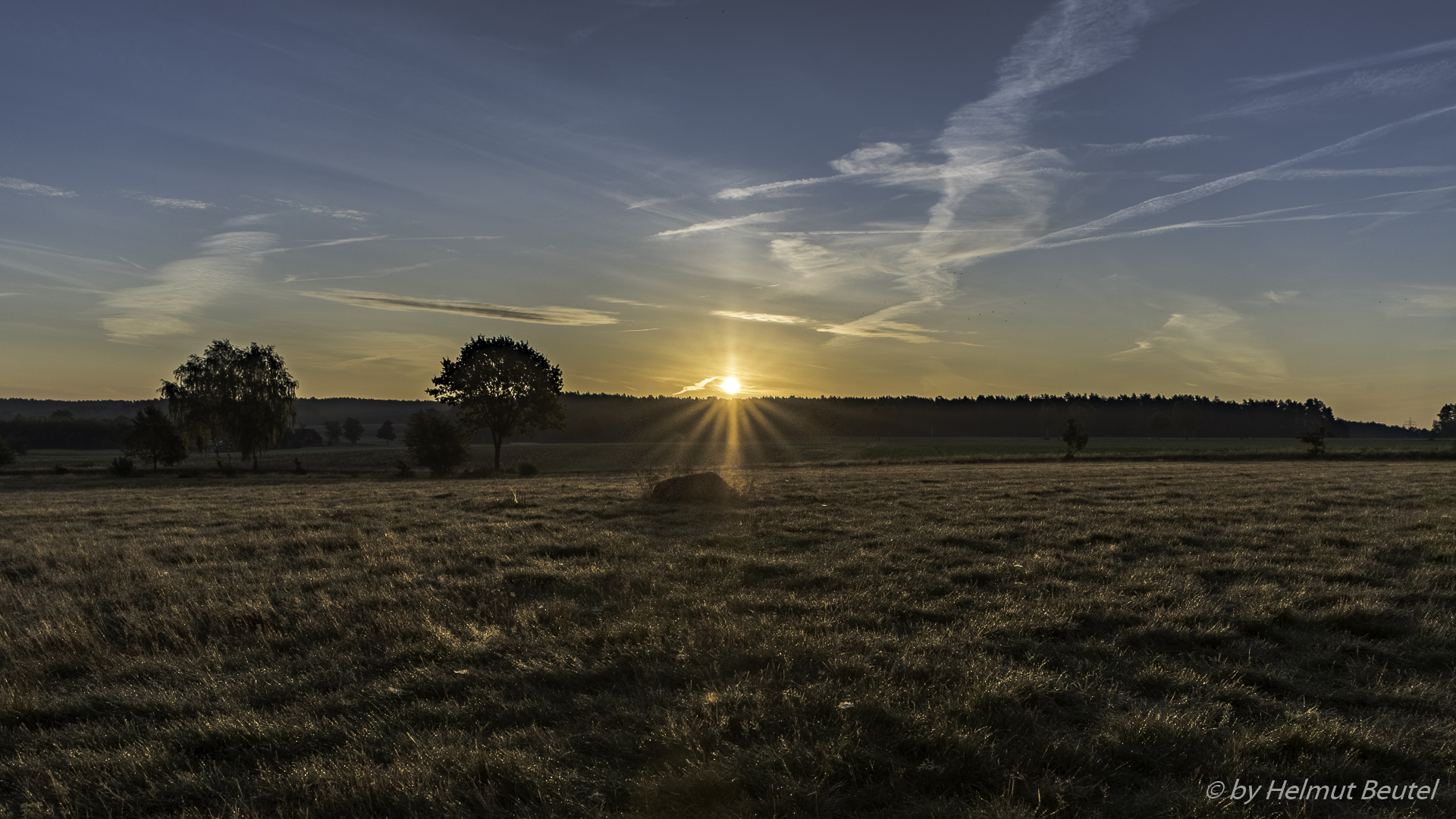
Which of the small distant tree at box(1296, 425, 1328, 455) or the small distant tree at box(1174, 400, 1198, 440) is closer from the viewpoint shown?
the small distant tree at box(1296, 425, 1328, 455)

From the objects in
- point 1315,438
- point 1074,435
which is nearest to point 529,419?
point 1074,435

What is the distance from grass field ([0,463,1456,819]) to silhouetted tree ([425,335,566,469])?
4387 cm

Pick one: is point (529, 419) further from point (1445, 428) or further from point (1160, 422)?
point (1445, 428)

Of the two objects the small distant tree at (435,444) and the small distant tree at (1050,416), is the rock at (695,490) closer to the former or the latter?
the small distant tree at (435,444)

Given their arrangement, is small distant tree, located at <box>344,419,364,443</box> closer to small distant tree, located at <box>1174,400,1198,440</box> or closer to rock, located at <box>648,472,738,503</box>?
rock, located at <box>648,472,738,503</box>

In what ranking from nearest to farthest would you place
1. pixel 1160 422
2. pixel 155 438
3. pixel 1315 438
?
pixel 1315 438 → pixel 155 438 → pixel 1160 422

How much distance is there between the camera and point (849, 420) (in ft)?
504

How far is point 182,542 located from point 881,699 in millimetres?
15780

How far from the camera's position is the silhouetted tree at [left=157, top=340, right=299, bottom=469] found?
60688 millimetres

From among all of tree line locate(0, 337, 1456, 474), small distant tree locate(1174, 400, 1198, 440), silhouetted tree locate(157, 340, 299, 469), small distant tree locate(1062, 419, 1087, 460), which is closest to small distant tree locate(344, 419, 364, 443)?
tree line locate(0, 337, 1456, 474)

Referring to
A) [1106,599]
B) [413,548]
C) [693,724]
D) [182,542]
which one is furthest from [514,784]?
[182,542]

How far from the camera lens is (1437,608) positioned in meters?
8.85

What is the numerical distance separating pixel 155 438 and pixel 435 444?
2774cm

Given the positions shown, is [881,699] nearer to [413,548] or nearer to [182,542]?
[413,548]
